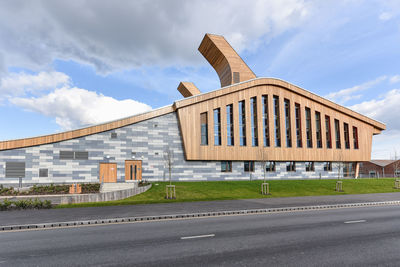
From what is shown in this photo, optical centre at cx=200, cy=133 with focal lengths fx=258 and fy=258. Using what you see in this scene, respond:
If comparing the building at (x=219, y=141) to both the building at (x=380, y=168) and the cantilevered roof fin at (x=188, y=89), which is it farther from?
the building at (x=380, y=168)

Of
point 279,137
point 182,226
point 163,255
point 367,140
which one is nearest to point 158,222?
point 182,226

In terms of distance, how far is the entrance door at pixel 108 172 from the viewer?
2997 centimetres

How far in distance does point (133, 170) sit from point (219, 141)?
11755 mm

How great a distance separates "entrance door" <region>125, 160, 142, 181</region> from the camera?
3105cm

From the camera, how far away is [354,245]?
8625mm

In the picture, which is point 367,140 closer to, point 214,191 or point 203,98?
point 203,98

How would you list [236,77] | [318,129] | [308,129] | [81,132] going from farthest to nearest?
[318,129] < [308,129] < [236,77] < [81,132]

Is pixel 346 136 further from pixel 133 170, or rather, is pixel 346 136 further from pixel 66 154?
pixel 66 154

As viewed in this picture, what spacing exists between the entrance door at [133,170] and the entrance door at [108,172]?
137 cm

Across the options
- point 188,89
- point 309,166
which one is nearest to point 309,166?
point 309,166

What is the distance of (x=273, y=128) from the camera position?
37.7 meters

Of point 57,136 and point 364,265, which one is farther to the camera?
point 57,136

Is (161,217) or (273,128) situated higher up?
(273,128)

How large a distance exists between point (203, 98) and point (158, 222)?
23.1m
